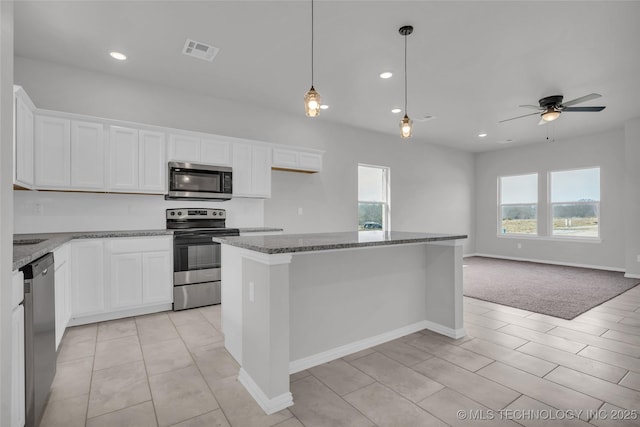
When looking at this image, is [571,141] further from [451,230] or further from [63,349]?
[63,349]

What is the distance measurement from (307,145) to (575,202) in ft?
20.3

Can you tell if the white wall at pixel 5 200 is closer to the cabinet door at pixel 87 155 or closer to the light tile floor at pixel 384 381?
the light tile floor at pixel 384 381

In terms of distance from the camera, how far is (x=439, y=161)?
7.89 metres

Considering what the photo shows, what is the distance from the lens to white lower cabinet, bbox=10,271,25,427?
4.72 feet

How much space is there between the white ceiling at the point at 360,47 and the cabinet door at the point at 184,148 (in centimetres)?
77

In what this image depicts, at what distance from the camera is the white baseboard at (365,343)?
238 cm

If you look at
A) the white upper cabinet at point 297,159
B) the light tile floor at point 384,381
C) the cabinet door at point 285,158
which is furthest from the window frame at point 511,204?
the cabinet door at point 285,158

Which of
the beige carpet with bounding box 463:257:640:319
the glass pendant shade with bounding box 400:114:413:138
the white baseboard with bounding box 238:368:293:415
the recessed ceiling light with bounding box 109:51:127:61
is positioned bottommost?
the beige carpet with bounding box 463:257:640:319

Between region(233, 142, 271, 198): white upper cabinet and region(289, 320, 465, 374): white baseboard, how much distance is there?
8.88ft

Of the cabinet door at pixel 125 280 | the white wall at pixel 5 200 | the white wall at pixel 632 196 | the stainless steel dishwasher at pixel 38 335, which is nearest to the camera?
the white wall at pixel 5 200

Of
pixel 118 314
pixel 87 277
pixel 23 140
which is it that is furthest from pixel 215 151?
pixel 118 314

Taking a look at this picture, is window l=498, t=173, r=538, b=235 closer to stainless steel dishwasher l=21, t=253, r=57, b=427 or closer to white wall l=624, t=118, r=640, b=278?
white wall l=624, t=118, r=640, b=278

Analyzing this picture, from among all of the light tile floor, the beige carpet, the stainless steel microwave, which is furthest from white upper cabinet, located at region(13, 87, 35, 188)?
the beige carpet

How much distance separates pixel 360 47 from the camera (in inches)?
129
